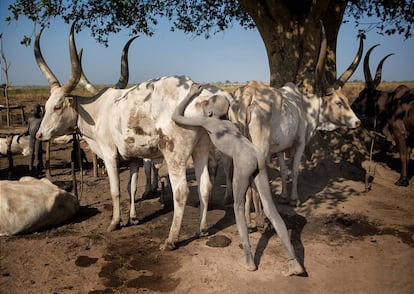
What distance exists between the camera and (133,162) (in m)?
6.51

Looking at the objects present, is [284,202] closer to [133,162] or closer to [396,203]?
[396,203]

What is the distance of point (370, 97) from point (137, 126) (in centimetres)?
722

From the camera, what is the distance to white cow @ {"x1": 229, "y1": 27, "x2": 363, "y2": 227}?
19.4ft

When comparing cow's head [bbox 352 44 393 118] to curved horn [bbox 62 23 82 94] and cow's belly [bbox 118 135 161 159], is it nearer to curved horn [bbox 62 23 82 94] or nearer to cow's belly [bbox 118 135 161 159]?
cow's belly [bbox 118 135 161 159]

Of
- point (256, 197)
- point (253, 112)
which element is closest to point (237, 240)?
point (256, 197)

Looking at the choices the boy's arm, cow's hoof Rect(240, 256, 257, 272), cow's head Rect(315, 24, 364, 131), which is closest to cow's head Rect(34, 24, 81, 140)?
the boy's arm

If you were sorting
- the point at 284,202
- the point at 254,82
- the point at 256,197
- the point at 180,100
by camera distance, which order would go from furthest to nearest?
the point at 284,202, the point at 254,82, the point at 256,197, the point at 180,100

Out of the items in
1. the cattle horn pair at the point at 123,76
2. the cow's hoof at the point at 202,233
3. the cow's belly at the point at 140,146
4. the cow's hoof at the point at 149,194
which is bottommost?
the cow's hoof at the point at 149,194

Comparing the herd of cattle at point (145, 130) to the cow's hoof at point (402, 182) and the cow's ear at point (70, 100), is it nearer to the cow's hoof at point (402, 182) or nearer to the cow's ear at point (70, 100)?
the cow's ear at point (70, 100)

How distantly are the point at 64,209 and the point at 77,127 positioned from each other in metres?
1.34

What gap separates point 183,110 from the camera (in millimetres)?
4832

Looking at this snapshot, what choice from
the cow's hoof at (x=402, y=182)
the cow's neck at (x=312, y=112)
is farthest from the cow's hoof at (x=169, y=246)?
the cow's hoof at (x=402, y=182)

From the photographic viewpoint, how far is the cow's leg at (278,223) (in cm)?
417

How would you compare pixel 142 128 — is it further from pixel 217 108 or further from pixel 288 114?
pixel 288 114
